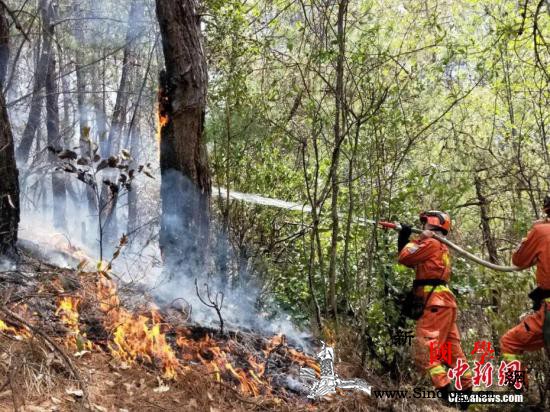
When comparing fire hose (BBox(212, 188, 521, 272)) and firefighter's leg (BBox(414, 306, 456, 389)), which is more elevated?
fire hose (BBox(212, 188, 521, 272))

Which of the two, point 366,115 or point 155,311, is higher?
point 366,115

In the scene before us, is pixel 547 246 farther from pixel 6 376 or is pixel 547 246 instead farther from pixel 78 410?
pixel 6 376

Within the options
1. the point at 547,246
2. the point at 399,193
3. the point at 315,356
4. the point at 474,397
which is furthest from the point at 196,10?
the point at 474,397

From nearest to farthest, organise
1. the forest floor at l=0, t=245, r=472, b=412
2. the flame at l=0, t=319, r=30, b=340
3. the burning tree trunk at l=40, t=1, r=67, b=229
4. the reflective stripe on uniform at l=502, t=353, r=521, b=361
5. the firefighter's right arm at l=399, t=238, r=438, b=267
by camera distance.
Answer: the forest floor at l=0, t=245, r=472, b=412, the flame at l=0, t=319, r=30, b=340, the reflective stripe on uniform at l=502, t=353, r=521, b=361, the firefighter's right arm at l=399, t=238, r=438, b=267, the burning tree trunk at l=40, t=1, r=67, b=229

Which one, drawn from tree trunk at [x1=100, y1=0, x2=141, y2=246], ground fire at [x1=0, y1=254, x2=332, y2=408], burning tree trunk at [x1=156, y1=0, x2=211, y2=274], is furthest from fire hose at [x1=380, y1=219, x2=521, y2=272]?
tree trunk at [x1=100, y1=0, x2=141, y2=246]

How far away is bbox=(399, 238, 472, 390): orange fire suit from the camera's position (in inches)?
214

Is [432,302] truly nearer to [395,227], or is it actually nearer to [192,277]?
[395,227]

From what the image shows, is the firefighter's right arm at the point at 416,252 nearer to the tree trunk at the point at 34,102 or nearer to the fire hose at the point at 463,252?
the fire hose at the point at 463,252

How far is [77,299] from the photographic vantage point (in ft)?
16.6

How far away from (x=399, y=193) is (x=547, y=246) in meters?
1.74

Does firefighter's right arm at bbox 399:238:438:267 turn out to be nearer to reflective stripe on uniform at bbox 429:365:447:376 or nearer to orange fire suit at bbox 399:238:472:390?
orange fire suit at bbox 399:238:472:390

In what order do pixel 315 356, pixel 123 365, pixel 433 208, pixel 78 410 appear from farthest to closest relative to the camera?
pixel 433 208 < pixel 315 356 < pixel 123 365 < pixel 78 410

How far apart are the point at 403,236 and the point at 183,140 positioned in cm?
301

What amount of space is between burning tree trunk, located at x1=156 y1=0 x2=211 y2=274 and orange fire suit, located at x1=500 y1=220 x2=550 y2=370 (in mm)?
3878
